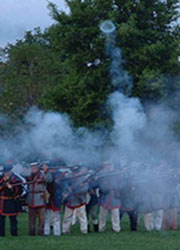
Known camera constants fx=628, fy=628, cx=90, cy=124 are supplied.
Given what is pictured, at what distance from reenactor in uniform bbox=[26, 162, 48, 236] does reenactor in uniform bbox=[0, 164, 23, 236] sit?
15.3 inches

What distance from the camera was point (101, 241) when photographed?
14969 millimetres

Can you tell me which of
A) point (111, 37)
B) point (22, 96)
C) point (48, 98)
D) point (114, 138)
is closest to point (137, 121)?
point (114, 138)

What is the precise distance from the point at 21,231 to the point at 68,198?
208 cm

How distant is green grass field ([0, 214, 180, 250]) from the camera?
13969 millimetres

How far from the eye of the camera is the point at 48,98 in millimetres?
20984

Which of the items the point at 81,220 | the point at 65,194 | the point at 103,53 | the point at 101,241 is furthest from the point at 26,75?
the point at 101,241

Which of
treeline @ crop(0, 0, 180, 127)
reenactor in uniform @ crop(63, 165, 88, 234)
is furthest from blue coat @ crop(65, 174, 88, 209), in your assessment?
treeline @ crop(0, 0, 180, 127)

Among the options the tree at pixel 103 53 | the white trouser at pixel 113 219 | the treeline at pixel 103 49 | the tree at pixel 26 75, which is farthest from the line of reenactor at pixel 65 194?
the tree at pixel 26 75

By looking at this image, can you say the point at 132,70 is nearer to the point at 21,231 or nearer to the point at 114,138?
the point at 114,138

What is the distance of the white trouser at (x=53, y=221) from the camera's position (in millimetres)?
16359

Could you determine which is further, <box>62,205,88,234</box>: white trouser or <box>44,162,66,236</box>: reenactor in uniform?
<box>62,205,88,234</box>: white trouser

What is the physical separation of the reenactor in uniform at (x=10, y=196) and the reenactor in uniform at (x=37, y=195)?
1.28 ft

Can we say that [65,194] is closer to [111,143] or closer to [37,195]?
[37,195]

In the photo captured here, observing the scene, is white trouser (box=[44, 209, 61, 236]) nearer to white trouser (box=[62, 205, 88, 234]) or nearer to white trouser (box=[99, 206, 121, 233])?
white trouser (box=[62, 205, 88, 234])
